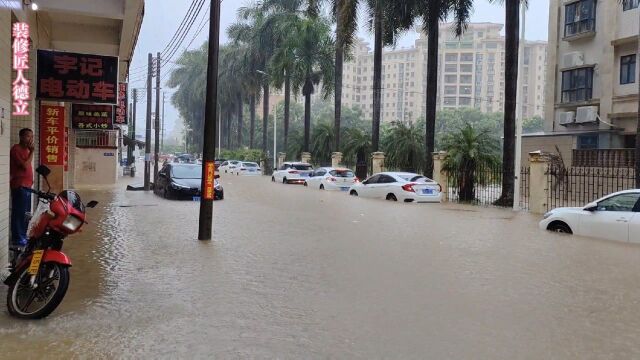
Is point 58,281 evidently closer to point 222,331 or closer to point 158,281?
point 222,331

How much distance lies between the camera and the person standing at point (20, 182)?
7.92m

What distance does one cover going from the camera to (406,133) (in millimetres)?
32406

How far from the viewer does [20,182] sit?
8.09 meters

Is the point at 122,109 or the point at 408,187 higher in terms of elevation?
the point at 122,109

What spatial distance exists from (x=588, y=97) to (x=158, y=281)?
29211 mm

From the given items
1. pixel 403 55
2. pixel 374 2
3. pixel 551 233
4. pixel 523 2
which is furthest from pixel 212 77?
pixel 403 55

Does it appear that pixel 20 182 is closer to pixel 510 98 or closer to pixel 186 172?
pixel 186 172

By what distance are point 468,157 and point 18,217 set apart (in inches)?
729

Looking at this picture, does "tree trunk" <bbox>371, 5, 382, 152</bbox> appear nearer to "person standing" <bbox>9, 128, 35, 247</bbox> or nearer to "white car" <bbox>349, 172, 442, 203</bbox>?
"white car" <bbox>349, 172, 442, 203</bbox>

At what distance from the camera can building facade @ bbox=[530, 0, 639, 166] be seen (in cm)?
2923

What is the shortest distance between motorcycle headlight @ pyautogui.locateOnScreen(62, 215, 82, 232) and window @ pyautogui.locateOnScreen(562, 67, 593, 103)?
3078 centimetres

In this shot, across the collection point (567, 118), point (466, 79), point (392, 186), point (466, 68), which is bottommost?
point (392, 186)

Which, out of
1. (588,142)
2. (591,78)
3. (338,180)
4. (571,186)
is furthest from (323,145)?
(571,186)

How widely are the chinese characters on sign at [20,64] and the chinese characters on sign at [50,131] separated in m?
7.87
